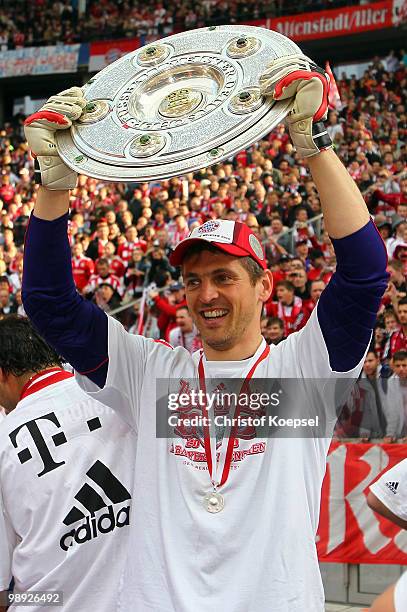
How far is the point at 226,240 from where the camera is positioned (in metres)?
2.78

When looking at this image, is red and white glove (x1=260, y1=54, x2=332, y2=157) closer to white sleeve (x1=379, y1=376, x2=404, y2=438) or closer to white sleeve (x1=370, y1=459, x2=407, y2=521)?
white sleeve (x1=370, y1=459, x2=407, y2=521)

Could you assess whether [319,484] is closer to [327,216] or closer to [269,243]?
[327,216]

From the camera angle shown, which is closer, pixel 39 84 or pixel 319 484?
pixel 319 484

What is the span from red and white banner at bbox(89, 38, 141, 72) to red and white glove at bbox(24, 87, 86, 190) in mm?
27161

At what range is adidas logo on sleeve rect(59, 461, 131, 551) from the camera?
9.87 ft

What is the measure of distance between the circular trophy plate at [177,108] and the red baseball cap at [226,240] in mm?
342

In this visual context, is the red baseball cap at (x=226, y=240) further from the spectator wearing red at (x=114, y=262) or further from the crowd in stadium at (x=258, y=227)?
the spectator wearing red at (x=114, y=262)

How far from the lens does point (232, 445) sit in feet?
8.64

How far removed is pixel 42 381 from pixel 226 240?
0.93 m

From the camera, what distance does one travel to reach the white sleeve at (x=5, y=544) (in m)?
3.10

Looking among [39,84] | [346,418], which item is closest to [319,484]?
[346,418]

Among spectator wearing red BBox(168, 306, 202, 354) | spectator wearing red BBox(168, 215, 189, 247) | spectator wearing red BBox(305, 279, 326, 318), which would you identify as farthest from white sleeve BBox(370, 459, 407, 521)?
spectator wearing red BBox(168, 215, 189, 247)

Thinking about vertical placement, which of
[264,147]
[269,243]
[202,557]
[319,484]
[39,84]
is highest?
[39,84]

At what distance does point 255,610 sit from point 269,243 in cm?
999
